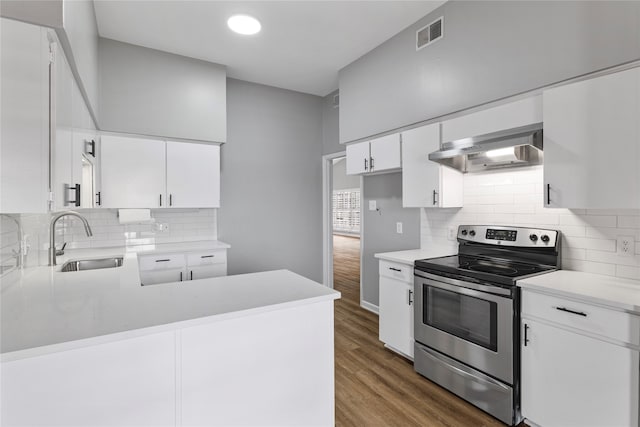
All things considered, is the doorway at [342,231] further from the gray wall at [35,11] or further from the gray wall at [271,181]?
the gray wall at [35,11]

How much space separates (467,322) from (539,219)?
36.1 inches

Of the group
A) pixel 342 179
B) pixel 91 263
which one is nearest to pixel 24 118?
pixel 91 263

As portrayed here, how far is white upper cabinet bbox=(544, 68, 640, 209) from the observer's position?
1.69 m

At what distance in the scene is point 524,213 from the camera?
245 centimetres

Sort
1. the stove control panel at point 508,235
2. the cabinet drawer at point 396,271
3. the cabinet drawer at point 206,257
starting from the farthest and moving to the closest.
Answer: the cabinet drawer at point 206,257 → the cabinet drawer at point 396,271 → the stove control panel at point 508,235

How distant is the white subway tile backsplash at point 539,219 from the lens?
6.50 feet

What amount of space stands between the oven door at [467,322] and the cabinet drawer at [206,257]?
210 cm

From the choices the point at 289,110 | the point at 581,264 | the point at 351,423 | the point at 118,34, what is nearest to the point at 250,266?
the point at 289,110

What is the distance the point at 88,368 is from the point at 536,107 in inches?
106

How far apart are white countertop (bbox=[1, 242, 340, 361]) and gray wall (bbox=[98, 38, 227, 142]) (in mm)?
1860

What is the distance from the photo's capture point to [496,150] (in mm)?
2322

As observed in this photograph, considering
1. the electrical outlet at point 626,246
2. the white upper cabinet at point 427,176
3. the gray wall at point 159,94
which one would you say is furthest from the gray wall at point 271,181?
the electrical outlet at point 626,246

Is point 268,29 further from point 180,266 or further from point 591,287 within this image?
point 591,287

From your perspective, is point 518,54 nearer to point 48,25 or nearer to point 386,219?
point 386,219
